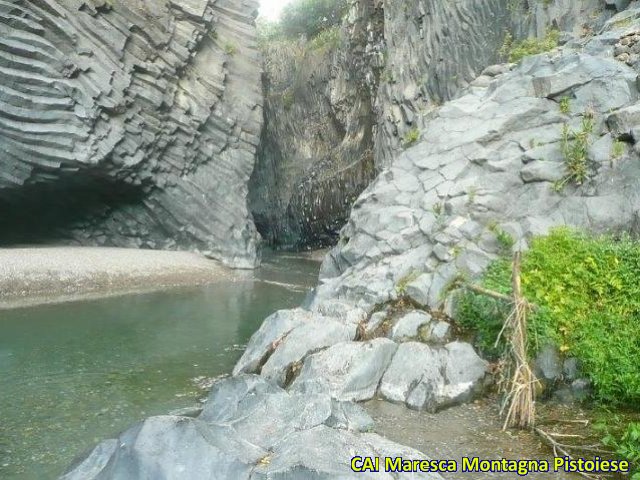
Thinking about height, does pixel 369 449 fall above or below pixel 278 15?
below

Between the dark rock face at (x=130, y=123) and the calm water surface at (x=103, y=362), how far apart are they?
6.57 m

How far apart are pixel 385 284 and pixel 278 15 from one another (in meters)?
45.8

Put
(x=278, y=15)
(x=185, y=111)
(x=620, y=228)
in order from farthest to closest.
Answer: (x=278, y=15) < (x=185, y=111) < (x=620, y=228)

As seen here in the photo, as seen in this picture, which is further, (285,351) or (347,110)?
(347,110)

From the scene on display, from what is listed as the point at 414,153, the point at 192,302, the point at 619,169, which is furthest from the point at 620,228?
the point at 192,302

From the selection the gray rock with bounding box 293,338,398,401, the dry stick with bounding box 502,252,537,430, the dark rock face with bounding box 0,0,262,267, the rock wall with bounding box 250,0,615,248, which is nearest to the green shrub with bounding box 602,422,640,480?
the dry stick with bounding box 502,252,537,430

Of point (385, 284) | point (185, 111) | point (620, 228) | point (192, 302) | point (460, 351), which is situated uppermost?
point (185, 111)

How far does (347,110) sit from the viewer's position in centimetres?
3362

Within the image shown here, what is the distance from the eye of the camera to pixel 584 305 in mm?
8367

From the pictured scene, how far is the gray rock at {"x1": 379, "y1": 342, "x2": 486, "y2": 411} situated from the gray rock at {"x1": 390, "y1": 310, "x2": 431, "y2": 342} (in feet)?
1.51

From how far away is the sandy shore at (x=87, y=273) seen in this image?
61.4 feet

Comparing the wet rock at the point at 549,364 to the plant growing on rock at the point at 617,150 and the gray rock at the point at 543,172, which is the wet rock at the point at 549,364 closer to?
the gray rock at the point at 543,172

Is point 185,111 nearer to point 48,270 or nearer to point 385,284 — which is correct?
point 48,270

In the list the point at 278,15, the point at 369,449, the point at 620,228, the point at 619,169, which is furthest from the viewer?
the point at 278,15
